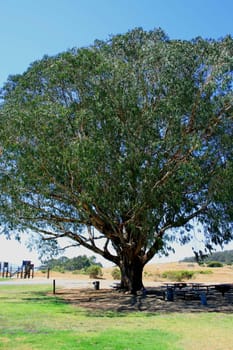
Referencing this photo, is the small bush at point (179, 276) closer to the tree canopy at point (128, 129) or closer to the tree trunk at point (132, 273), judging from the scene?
the tree trunk at point (132, 273)

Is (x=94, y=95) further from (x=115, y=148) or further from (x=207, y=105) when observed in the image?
(x=207, y=105)

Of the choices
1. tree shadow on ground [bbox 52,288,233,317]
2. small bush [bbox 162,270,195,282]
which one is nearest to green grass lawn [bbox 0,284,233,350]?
tree shadow on ground [bbox 52,288,233,317]

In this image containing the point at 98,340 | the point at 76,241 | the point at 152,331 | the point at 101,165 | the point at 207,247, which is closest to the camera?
the point at 98,340

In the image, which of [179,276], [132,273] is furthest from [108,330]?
[179,276]

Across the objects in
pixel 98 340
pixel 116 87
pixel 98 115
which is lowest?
pixel 98 340

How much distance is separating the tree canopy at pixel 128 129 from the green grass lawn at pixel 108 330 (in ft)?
15.7

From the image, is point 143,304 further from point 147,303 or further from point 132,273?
point 132,273

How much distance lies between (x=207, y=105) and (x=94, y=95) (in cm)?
484

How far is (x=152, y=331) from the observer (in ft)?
38.4

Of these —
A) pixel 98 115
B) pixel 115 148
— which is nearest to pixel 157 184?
pixel 115 148

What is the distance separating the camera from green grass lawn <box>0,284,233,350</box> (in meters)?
9.50

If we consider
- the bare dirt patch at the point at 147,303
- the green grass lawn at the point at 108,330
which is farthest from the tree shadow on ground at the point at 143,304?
the green grass lawn at the point at 108,330

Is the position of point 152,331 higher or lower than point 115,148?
lower

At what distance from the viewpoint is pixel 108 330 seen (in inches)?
465
